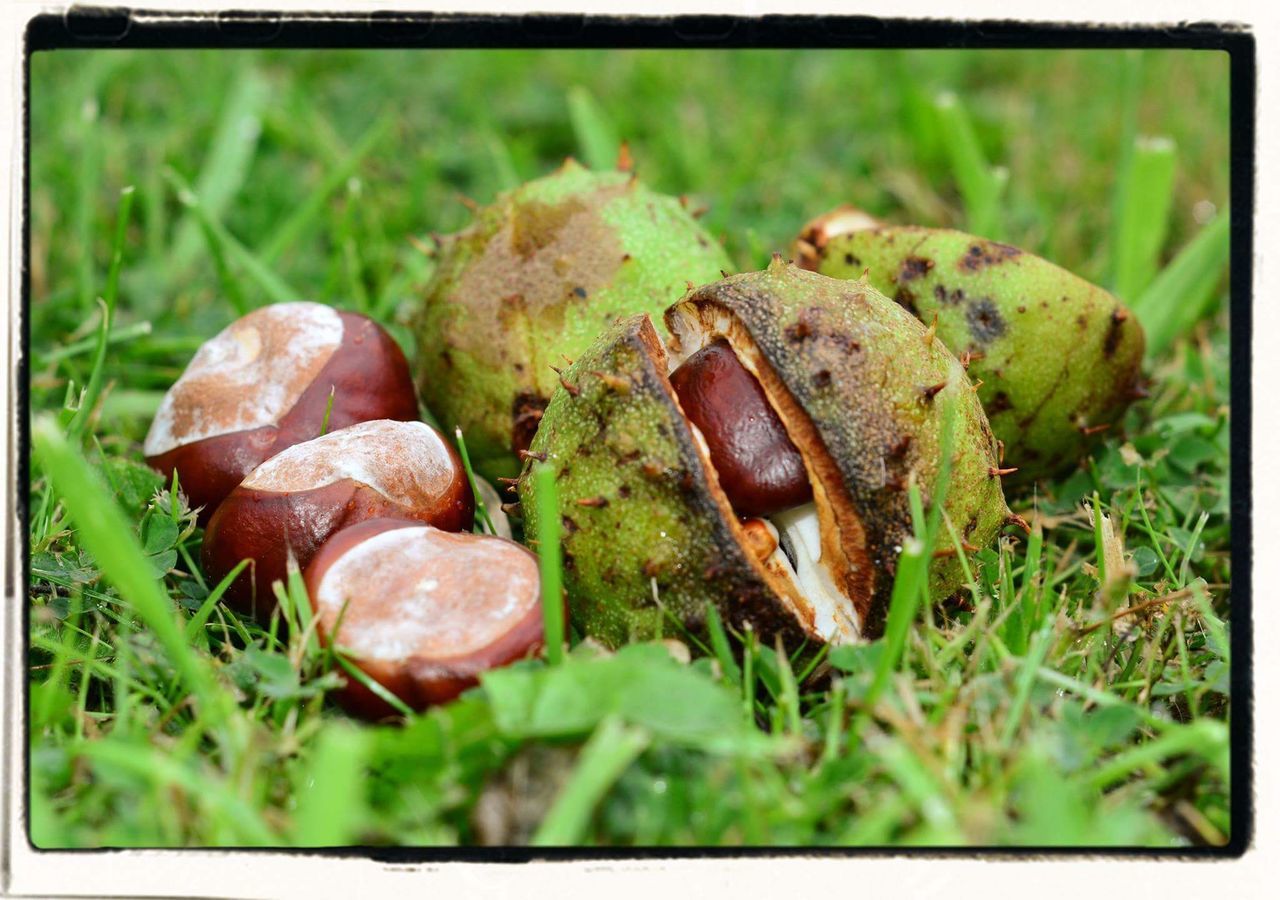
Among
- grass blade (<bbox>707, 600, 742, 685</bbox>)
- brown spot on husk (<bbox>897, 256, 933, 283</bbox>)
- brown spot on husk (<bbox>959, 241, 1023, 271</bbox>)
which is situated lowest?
grass blade (<bbox>707, 600, 742, 685</bbox>)

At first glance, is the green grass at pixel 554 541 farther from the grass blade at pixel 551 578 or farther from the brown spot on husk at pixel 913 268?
the brown spot on husk at pixel 913 268

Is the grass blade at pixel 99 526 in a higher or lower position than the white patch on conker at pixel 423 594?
higher

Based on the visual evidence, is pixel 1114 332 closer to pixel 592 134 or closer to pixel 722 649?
pixel 722 649

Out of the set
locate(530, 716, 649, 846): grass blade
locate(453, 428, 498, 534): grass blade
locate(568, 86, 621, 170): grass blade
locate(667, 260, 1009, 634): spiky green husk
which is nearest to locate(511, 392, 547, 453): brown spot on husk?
locate(453, 428, 498, 534): grass blade

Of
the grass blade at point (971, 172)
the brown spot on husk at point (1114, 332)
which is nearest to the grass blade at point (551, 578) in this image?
the brown spot on husk at point (1114, 332)

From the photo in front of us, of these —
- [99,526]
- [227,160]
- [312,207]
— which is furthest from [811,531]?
[227,160]

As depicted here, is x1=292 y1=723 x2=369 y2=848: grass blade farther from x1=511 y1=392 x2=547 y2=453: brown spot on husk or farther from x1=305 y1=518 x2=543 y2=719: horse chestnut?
x1=511 y1=392 x2=547 y2=453: brown spot on husk
